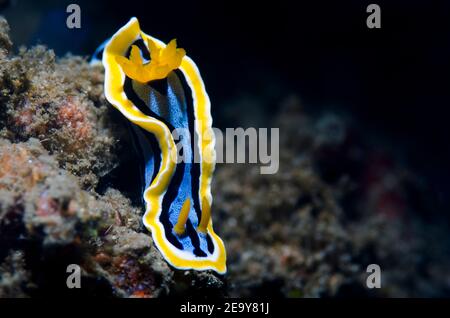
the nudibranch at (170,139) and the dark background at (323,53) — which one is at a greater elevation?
the dark background at (323,53)

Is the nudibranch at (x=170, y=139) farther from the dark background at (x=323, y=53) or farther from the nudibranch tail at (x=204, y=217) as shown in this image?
the dark background at (x=323, y=53)

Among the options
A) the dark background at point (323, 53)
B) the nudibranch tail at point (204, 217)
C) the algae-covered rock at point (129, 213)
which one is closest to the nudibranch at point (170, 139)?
the nudibranch tail at point (204, 217)

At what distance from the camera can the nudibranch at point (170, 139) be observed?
2.98 meters

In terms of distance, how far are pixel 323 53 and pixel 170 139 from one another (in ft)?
23.9

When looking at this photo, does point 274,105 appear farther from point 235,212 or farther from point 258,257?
point 258,257

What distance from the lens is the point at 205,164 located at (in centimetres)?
335

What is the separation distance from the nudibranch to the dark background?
3584mm

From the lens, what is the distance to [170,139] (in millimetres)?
3182

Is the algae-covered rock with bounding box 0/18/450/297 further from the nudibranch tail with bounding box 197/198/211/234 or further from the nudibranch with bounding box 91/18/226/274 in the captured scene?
the nudibranch tail with bounding box 197/198/211/234

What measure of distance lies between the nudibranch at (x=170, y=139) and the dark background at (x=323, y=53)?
3584 millimetres

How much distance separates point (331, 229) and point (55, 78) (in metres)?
4.67

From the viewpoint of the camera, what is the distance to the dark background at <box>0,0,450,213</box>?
23.6ft

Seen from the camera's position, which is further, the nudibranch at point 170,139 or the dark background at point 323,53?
the dark background at point 323,53

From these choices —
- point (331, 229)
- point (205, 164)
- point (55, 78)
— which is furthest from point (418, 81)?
point (55, 78)
